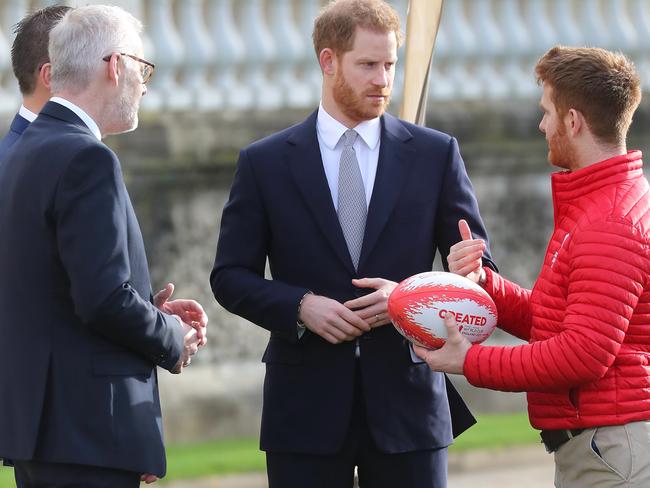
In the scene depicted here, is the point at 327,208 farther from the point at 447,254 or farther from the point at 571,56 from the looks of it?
the point at 571,56

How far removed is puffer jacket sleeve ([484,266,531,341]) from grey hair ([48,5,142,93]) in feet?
4.57

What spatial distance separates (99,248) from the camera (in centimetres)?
382

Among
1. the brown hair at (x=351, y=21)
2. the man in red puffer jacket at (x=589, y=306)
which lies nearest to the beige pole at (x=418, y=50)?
the brown hair at (x=351, y=21)

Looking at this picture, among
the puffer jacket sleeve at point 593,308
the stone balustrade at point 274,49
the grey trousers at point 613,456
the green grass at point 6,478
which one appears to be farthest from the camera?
the stone balustrade at point 274,49

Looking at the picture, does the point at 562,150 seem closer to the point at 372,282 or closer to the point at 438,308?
the point at 438,308

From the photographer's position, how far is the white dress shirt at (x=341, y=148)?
457cm

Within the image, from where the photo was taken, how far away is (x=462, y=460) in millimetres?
7898

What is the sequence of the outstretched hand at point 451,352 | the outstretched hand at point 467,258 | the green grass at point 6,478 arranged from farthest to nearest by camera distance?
the green grass at point 6,478
the outstretched hand at point 467,258
the outstretched hand at point 451,352

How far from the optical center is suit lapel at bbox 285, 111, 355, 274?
4.45 m

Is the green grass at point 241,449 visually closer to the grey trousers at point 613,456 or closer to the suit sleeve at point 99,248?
the suit sleeve at point 99,248

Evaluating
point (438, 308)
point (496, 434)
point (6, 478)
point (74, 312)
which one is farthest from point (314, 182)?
point (496, 434)

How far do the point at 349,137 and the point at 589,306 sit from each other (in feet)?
4.00

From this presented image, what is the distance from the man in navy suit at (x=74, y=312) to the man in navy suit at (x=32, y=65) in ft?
2.47

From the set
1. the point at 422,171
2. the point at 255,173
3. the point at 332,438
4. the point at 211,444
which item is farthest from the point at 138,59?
the point at 211,444
